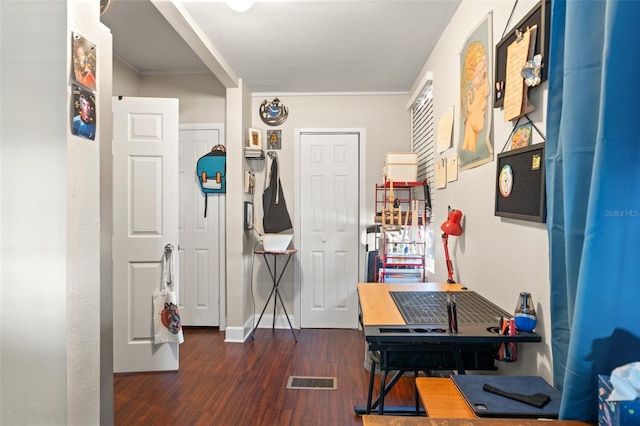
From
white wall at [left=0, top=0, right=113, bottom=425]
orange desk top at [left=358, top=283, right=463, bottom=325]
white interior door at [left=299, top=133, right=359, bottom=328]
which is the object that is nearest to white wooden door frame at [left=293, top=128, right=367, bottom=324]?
white interior door at [left=299, top=133, right=359, bottom=328]

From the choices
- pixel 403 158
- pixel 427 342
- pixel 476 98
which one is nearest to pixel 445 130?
pixel 476 98

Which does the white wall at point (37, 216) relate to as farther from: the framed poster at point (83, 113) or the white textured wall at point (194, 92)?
the white textured wall at point (194, 92)

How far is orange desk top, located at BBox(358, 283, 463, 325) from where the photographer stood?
1.58m

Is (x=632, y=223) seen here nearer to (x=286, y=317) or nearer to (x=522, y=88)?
(x=522, y=88)

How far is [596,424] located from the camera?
2.82 ft

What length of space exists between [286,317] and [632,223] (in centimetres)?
361

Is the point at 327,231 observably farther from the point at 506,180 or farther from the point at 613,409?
the point at 613,409

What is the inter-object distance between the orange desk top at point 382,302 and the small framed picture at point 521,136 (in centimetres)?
85

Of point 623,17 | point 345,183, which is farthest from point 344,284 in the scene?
point 623,17

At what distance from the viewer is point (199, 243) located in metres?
3.99

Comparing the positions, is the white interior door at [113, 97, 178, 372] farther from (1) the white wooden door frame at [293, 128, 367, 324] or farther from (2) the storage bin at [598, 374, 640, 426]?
(2) the storage bin at [598, 374, 640, 426]

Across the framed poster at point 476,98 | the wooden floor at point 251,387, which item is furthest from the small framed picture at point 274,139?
the framed poster at point 476,98

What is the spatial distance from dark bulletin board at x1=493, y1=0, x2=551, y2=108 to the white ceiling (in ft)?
2.81

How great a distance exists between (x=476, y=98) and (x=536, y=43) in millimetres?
655
